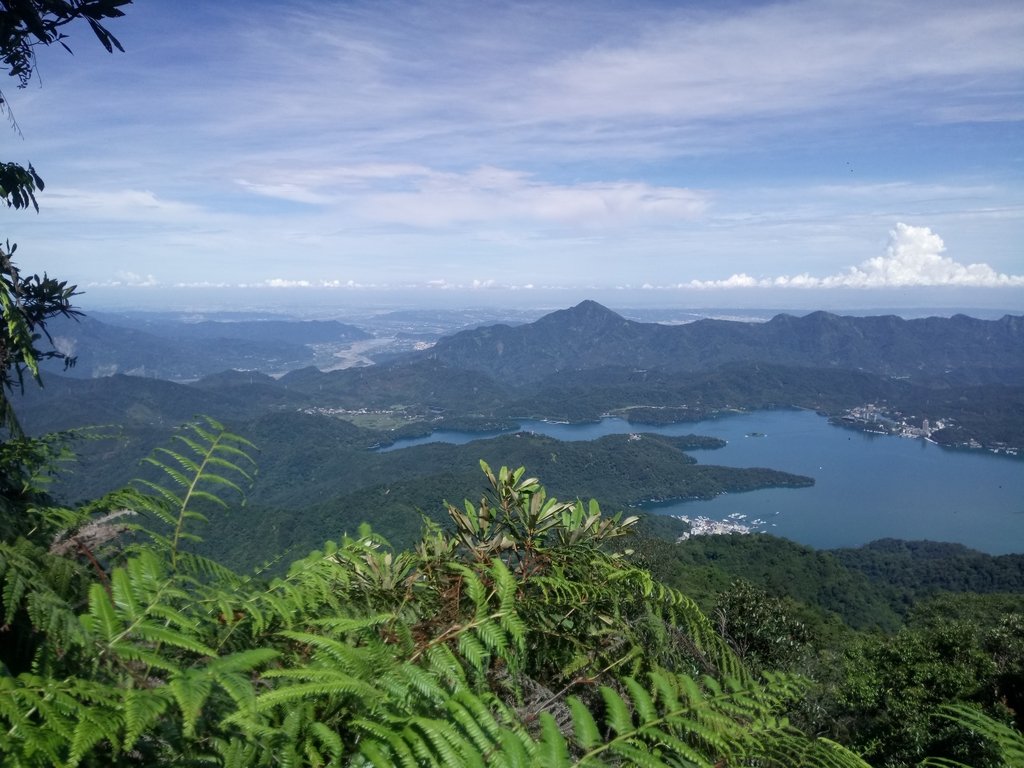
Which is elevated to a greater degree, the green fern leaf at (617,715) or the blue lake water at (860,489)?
the green fern leaf at (617,715)

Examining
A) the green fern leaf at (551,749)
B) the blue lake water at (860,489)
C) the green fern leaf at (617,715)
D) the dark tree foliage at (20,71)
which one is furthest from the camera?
the blue lake water at (860,489)

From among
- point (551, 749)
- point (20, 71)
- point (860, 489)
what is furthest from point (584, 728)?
point (860, 489)

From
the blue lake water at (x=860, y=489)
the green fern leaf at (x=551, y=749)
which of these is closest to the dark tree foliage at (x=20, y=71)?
the green fern leaf at (x=551, y=749)

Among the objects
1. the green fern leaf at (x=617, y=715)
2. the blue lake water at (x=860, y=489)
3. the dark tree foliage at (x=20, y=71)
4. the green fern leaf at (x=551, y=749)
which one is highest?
the dark tree foliage at (x=20, y=71)

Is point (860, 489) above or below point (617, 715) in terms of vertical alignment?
below

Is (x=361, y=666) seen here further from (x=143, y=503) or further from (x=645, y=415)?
(x=645, y=415)

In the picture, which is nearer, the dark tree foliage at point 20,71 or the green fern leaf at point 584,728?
the green fern leaf at point 584,728

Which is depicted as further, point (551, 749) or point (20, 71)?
point (20, 71)

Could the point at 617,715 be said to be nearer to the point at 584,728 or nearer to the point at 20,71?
the point at 584,728

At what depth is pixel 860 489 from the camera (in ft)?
279

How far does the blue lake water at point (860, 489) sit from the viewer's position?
7056 cm

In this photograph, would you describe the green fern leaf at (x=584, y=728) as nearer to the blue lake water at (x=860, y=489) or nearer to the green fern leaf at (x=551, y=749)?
the green fern leaf at (x=551, y=749)

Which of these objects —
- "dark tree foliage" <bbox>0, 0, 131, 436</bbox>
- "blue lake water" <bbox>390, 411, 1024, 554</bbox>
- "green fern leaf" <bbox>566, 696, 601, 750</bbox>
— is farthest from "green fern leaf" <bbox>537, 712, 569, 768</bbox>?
"blue lake water" <bbox>390, 411, 1024, 554</bbox>

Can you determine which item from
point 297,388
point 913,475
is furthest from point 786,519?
point 297,388
